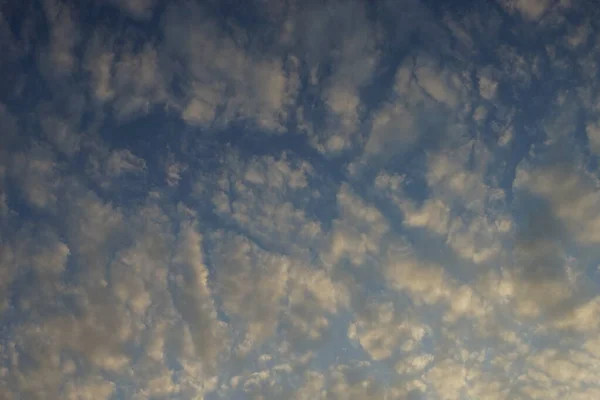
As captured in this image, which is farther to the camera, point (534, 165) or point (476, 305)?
point (476, 305)

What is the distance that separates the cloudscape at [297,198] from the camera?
13.6 metres

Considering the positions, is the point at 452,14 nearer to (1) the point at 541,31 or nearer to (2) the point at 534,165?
(1) the point at 541,31

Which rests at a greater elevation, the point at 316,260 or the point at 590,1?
the point at 590,1

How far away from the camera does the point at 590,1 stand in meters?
12.7

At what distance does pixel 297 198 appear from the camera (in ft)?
55.1

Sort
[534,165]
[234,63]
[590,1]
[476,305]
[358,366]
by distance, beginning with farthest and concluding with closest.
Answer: [358,366] → [476,305] → [534,165] → [234,63] → [590,1]

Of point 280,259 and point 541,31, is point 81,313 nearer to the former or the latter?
point 280,259

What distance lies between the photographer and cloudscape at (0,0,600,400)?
44.5 ft

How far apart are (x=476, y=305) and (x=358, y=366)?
6356 millimetres

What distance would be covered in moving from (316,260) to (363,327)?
4.39 m

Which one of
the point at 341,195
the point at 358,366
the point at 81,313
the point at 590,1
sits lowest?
the point at 358,366

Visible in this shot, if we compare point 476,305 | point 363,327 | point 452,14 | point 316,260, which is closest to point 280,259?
point 316,260

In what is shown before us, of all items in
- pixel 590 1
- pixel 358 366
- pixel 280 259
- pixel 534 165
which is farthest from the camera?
pixel 358 366

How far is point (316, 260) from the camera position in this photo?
1845 centimetres
